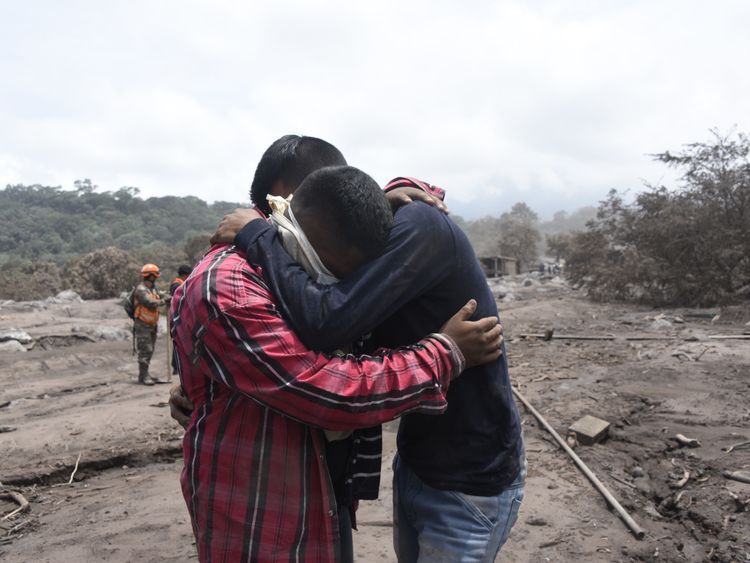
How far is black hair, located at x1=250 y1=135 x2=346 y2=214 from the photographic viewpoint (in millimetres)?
1727

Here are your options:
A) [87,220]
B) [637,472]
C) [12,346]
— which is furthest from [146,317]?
[87,220]

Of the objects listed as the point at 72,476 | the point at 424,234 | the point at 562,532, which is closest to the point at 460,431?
the point at 424,234

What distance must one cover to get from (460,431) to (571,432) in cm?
425

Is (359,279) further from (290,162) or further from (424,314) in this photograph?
(290,162)

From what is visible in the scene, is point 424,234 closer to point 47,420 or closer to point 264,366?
point 264,366

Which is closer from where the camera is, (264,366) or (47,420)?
(264,366)

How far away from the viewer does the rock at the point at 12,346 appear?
1153 centimetres

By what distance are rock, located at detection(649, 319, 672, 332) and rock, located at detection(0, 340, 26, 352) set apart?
43.8 ft

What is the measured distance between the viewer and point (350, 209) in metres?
1.33

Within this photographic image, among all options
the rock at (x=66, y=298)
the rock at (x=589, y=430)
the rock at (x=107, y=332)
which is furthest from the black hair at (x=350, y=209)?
the rock at (x=66, y=298)

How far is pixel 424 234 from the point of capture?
4.48 feet

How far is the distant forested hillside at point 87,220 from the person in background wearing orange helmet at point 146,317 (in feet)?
108

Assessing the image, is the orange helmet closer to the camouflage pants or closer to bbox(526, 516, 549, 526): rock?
the camouflage pants

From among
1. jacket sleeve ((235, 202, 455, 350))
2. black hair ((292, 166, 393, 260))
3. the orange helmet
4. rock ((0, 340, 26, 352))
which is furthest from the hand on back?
rock ((0, 340, 26, 352))
